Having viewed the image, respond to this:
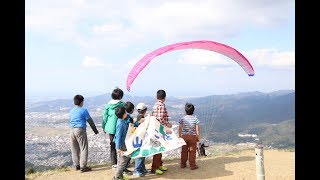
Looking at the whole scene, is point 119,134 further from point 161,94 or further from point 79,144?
point 79,144

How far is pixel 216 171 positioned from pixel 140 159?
253cm

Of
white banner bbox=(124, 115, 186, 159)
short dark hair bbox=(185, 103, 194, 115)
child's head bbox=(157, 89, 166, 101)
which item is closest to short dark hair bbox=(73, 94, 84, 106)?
white banner bbox=(124, 115, 186, 159)

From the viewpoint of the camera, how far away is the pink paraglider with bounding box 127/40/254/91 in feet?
32.1

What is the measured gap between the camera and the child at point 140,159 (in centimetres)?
915

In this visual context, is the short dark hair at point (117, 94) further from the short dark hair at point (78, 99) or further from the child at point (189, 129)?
the child at point (189, 129)

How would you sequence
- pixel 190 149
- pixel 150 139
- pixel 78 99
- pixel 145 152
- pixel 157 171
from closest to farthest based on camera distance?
pixel 145 152
pixel 150 139
pixel 78 99
pixel 157 171
pixel 190 149

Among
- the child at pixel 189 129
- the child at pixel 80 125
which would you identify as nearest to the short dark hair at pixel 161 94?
the child at pixel 189 129

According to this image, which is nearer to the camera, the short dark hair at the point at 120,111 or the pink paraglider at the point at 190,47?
the short dark hair at the point at 120,111

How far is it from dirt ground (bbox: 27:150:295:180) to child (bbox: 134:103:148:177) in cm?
18

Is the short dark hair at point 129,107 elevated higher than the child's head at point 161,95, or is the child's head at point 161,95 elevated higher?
the child's head at point 161,95

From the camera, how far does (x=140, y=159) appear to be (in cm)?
945

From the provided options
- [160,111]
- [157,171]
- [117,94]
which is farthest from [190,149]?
Answer: [117,94]

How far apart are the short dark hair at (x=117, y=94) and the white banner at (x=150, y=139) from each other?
1.05m

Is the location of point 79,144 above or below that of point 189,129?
below
